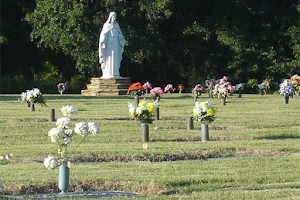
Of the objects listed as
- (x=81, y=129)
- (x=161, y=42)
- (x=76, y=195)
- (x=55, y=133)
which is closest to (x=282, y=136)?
(x=81, y=129)

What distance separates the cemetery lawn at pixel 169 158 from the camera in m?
8.41

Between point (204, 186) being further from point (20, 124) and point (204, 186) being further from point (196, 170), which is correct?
point (20, 124)

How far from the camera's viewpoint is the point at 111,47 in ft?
103

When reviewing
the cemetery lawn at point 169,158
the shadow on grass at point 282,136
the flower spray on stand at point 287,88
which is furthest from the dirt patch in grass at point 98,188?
the flower spray on stand at point 287,88

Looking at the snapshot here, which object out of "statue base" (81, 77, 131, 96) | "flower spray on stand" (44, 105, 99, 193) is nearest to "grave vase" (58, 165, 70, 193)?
"flower spray on stand" (44, 105, 99, 193)

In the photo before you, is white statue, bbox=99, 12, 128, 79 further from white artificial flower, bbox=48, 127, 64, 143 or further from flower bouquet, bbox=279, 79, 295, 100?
white artificial flower, bbox=48, 127, 64, 143

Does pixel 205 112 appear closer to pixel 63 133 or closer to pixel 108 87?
pixel 63 133

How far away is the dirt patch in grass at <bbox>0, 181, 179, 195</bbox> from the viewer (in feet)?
26.8

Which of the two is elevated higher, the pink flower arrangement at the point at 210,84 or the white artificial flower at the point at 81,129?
the pink flower arrangement at the point at 210,84

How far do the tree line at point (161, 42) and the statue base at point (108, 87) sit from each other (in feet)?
15.9

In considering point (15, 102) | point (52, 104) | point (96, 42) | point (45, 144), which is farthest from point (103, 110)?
point (96, 42)

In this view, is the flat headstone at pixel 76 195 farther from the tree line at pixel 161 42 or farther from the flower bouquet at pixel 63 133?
the tree line at pixel 161 42

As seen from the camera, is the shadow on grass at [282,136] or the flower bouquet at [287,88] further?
the flower bouquet at [287,88]

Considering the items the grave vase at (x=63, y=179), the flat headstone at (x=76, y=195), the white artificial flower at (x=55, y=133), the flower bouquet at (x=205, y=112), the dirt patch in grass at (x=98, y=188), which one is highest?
the flower bouquet at (x=205, y=112)
